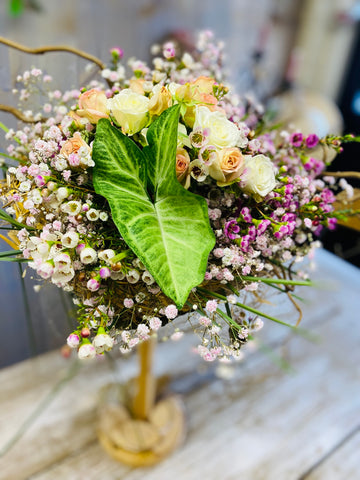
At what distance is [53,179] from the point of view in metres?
0.53

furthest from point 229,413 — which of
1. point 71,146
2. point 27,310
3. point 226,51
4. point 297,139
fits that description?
point 226,51

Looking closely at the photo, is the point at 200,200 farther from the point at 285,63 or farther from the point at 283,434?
the point at 285,63

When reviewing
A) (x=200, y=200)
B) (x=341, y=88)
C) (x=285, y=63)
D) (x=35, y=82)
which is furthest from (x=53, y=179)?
(x=341, y=88)

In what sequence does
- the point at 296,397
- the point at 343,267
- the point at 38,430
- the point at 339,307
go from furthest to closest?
the point at 343,267
the point at 339,307
the point at 296,397
the point at 38,430

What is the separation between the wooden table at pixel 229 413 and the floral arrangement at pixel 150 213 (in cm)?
33

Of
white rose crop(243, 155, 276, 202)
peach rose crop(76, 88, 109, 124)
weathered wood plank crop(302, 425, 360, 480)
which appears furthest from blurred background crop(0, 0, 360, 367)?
weathered wood plank crop(302, 425, 360, 480)

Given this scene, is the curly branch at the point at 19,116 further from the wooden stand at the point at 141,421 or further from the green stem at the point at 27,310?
the wooden stand at the point at 141,421

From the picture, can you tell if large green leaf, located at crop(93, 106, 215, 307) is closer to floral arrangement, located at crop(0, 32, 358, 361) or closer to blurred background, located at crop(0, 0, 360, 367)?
floral arrangement, located at crop(0, 32, 358, 361)

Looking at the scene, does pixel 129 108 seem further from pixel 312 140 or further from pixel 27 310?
pixel 27 310

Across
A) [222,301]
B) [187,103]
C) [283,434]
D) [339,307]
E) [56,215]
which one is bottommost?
[283,434]

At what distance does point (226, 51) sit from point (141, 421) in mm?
1868

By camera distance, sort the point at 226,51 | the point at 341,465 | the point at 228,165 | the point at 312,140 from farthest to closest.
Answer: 1. the point at 226,51
2. the point at 341,465
3. the point at 312,140
4. the point at 228,165

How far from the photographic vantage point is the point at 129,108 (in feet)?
1.71

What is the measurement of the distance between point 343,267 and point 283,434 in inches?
26.8
